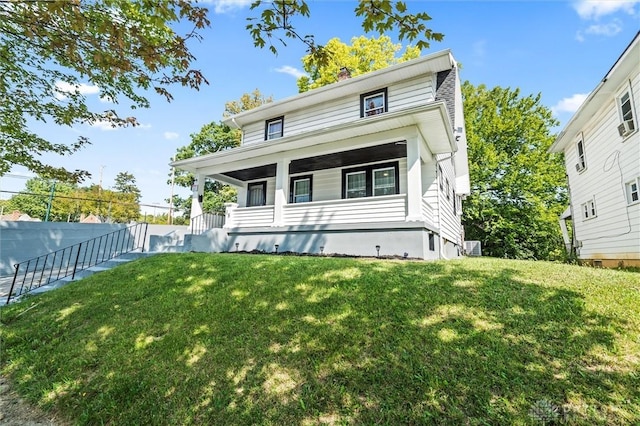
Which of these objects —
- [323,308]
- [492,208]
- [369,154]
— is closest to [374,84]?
[369,154]

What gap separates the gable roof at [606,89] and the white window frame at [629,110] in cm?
22

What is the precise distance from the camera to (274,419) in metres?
2.31

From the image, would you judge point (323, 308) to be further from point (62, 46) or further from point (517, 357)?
point (62, 46)

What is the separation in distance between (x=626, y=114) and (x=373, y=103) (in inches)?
275

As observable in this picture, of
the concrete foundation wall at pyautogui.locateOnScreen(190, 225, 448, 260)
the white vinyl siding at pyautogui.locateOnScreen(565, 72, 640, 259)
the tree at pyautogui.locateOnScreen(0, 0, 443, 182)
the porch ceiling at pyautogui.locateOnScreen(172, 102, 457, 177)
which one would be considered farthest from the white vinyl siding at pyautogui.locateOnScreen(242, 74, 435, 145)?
the tree at pyautogui.locateOnScreen(0, 0, 443, 182)

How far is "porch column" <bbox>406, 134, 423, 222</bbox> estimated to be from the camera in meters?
7.67

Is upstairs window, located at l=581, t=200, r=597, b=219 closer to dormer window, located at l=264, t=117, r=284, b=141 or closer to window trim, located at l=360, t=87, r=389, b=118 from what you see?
window trim, located at l=360, t=87, r=389, b=118

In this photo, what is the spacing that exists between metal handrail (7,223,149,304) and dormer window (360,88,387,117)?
27.8ft

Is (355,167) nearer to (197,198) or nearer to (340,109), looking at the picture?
(340,109)

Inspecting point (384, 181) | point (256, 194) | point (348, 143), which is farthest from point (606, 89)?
point (256, 194)

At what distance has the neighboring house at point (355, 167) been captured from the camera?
25.9ft

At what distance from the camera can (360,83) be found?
35.1 ft

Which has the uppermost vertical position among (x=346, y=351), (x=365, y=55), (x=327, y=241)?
(x=365, y=55)

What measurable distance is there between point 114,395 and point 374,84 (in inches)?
427
